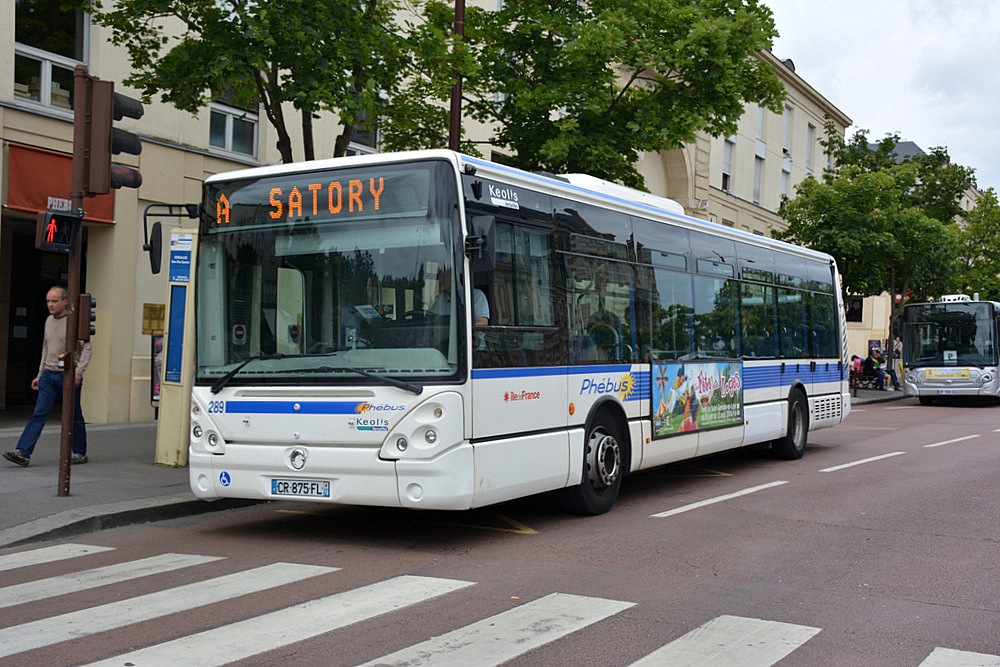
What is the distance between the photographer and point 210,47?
40.0 ft

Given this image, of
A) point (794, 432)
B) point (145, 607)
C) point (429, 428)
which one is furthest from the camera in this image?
point (794, 432)

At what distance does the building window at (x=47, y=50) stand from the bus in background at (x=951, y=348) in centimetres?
2509

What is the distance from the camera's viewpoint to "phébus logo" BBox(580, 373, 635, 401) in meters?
9.20

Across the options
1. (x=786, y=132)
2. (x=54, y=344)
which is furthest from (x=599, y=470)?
(x=786, y=132)

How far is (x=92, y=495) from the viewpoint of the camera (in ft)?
31.3

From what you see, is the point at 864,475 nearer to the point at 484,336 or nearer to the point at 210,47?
the point at 484,336

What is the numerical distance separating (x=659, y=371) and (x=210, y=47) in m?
6.45

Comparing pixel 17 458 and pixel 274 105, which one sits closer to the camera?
pixel 17 458

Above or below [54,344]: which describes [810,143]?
above

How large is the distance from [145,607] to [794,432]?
10.5 m

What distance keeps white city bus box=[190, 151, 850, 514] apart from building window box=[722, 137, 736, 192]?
106 feet

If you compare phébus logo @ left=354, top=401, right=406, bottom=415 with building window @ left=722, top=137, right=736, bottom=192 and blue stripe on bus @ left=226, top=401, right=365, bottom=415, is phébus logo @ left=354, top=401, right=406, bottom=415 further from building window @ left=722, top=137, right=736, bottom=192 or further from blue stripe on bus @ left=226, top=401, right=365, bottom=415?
building window @ left=722, top=137, right=736, bottom=192

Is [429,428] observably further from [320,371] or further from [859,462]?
[859,462]

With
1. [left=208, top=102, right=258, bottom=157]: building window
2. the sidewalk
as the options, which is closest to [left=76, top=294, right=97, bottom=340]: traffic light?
the sidewalk
